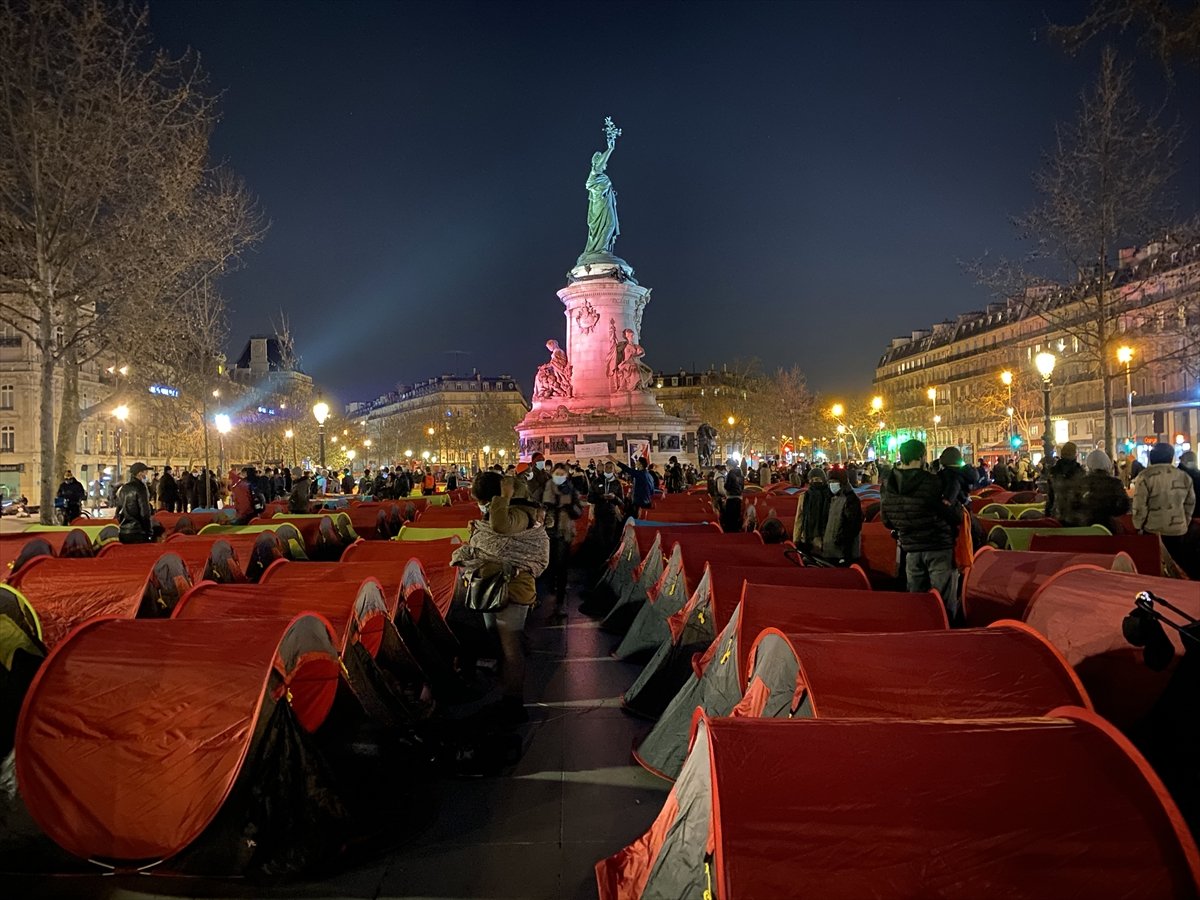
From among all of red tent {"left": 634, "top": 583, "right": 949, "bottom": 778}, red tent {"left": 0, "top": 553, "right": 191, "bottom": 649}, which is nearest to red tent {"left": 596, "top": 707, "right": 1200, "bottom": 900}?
red tent {"left": 634, "top": 583, "right": 949, "bottom": 778}

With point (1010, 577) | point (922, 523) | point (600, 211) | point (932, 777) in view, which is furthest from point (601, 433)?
point (932, 777)

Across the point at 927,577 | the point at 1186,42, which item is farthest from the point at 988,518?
the point at 1186,42

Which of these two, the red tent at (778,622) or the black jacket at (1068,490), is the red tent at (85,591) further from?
the black jacket at (1068,490)

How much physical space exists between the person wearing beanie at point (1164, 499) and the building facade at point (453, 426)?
7798 centimetres

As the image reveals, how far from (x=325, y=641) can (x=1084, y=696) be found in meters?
4.01

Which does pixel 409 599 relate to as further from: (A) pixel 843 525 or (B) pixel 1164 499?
(B) pixel 1164 499

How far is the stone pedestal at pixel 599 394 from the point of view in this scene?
147 ft

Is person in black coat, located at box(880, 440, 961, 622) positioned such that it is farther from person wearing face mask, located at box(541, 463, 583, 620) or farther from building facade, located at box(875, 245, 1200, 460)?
building facade, located at box(875, 245, 1200, 460)

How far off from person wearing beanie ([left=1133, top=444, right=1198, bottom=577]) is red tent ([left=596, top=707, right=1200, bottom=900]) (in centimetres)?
799

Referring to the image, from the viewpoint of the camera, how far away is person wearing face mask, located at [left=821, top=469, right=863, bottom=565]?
9.93m

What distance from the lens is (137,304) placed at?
20266 millimetres

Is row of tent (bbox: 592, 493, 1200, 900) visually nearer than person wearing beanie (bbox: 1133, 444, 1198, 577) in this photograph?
Yes

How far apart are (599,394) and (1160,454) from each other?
37381mm

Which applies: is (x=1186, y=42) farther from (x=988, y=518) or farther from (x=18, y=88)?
(x=18, y=88)
